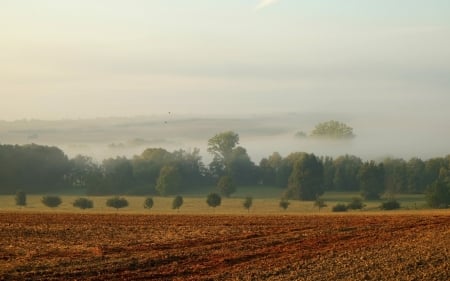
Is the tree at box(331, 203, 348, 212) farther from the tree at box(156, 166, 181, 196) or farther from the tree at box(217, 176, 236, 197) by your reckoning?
the tree at box(156, 166, 181, 196)

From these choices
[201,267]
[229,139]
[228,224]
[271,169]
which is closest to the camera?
[201,267]

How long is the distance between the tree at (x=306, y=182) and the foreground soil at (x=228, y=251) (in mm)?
55796

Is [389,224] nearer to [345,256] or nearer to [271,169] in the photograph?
[345,256]

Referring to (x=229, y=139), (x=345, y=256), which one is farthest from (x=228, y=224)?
(x=229, y=139)

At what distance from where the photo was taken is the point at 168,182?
338 feet

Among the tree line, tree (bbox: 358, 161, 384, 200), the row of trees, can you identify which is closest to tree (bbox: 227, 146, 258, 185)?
the tree line

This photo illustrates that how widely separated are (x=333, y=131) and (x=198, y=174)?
5249cm

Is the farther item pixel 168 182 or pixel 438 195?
pixel 168 182

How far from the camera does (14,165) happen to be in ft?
353

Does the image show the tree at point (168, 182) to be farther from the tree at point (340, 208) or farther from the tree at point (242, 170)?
the tree at point (340, 208)

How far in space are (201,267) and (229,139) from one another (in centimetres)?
10924

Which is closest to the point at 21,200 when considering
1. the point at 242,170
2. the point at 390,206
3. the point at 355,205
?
the point at 355,205

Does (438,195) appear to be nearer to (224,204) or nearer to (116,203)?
(224,204)

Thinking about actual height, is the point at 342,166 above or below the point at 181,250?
above
